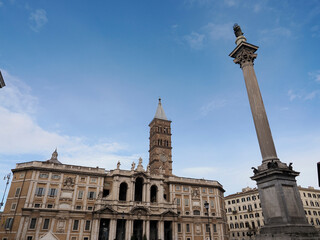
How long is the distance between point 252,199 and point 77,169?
2001 inches

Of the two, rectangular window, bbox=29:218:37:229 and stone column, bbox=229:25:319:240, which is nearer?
stone column, bbox=229:25:319:240

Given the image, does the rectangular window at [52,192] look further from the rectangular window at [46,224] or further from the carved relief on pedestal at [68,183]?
the rectangular window at [46,224]

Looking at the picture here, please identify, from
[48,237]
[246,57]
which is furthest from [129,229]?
[246,57]

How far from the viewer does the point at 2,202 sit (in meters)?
38.8

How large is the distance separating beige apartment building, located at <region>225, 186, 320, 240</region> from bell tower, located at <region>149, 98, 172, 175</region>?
25.3m

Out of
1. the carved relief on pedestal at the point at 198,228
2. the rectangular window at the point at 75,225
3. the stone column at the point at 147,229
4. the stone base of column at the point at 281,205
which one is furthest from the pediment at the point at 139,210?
the stone base of column at the point at 281,205

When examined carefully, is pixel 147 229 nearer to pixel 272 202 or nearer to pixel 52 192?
pixel 52 192

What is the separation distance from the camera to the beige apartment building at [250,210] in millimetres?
61406

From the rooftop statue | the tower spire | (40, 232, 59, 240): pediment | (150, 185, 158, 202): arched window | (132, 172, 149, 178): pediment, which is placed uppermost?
the tower spire

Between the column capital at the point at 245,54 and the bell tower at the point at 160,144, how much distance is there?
47585mm

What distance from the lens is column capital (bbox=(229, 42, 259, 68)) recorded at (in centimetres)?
1792

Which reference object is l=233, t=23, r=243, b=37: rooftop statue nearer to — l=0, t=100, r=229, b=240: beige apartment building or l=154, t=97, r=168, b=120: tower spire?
l=0, t=100, r=229, b=240: beige apartment building

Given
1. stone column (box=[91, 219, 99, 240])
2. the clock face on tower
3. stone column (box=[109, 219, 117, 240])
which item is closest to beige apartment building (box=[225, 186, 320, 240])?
the clock face on tower

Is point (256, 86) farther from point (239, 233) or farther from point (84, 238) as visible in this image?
point (239, 233)
